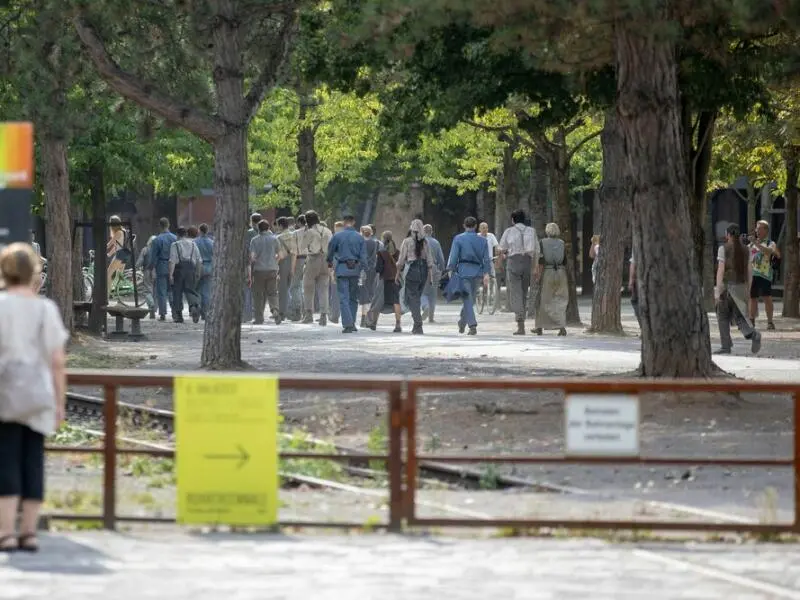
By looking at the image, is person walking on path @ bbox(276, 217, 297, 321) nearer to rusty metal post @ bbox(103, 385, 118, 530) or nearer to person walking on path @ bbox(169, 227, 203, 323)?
person walking on path @ bbox(169, 227, 203, 323)

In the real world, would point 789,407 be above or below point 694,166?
below

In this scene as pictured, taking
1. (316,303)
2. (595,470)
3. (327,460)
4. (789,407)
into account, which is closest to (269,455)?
(327,460)

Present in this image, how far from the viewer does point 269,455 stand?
35.1 feet

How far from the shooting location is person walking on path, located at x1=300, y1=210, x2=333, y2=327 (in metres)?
34.5

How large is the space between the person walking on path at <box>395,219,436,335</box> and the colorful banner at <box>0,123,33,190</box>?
826 inches

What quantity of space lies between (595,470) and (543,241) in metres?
21.3

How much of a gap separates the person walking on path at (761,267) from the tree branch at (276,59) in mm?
9666

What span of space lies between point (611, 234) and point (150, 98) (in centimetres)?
1082

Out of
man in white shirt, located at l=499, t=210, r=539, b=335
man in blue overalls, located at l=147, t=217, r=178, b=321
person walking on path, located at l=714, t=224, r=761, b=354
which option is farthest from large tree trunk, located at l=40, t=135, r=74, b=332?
person walking on path, located at l=714, t=224, r=761, b=354

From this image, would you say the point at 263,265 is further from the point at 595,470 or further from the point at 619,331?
the point at 595,470

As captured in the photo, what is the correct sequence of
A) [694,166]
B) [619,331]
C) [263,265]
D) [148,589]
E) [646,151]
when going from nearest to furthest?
[148,589] < [646,151] < [694,166] < [619,331] < [263,265]

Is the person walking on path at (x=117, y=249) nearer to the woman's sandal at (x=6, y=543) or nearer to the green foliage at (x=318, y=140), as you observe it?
the green foliage at (x=318, y=140)

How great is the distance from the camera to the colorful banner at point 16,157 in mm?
10250

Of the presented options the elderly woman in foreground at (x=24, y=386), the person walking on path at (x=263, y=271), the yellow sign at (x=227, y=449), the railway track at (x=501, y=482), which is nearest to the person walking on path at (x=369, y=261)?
the person walking on path at (x=263, y=271)
